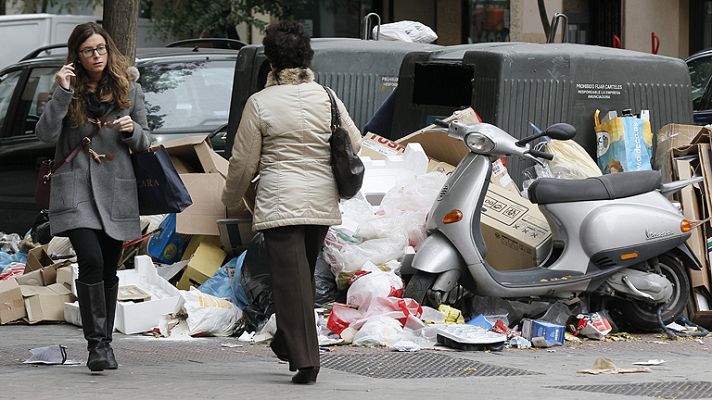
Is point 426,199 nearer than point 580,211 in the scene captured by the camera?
No

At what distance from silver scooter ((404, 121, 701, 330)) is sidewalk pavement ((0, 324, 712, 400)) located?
367mm

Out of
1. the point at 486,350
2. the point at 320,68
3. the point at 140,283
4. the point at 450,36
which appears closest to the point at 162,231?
the point at 140,283

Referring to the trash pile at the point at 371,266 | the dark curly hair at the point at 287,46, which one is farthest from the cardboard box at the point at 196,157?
the dark curly hair at the point at 287,46

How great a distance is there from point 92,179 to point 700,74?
8019 mm

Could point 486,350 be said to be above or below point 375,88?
below

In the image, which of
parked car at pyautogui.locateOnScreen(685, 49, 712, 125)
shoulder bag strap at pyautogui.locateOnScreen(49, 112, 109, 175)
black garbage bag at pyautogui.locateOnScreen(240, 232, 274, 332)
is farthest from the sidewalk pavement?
parked car at pyautogui.locateOnScreen(685, 49, 712, 125)

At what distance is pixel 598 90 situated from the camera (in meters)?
9.61

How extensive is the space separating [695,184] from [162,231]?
357cm

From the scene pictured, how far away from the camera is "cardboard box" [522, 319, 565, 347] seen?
25.8 ft

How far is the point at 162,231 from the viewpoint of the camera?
953 centimetres

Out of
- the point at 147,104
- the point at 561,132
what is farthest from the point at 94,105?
the point at 147,104

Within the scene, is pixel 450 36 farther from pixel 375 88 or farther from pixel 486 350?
pixel 486 350

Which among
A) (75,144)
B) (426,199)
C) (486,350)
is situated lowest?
(486,350)

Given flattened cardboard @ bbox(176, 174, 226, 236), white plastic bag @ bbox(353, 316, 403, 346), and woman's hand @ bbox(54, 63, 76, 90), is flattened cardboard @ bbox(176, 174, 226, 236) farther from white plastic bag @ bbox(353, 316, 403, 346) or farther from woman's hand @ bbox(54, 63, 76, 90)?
woman's hand @ bbox(54, 63, 76, 90)
